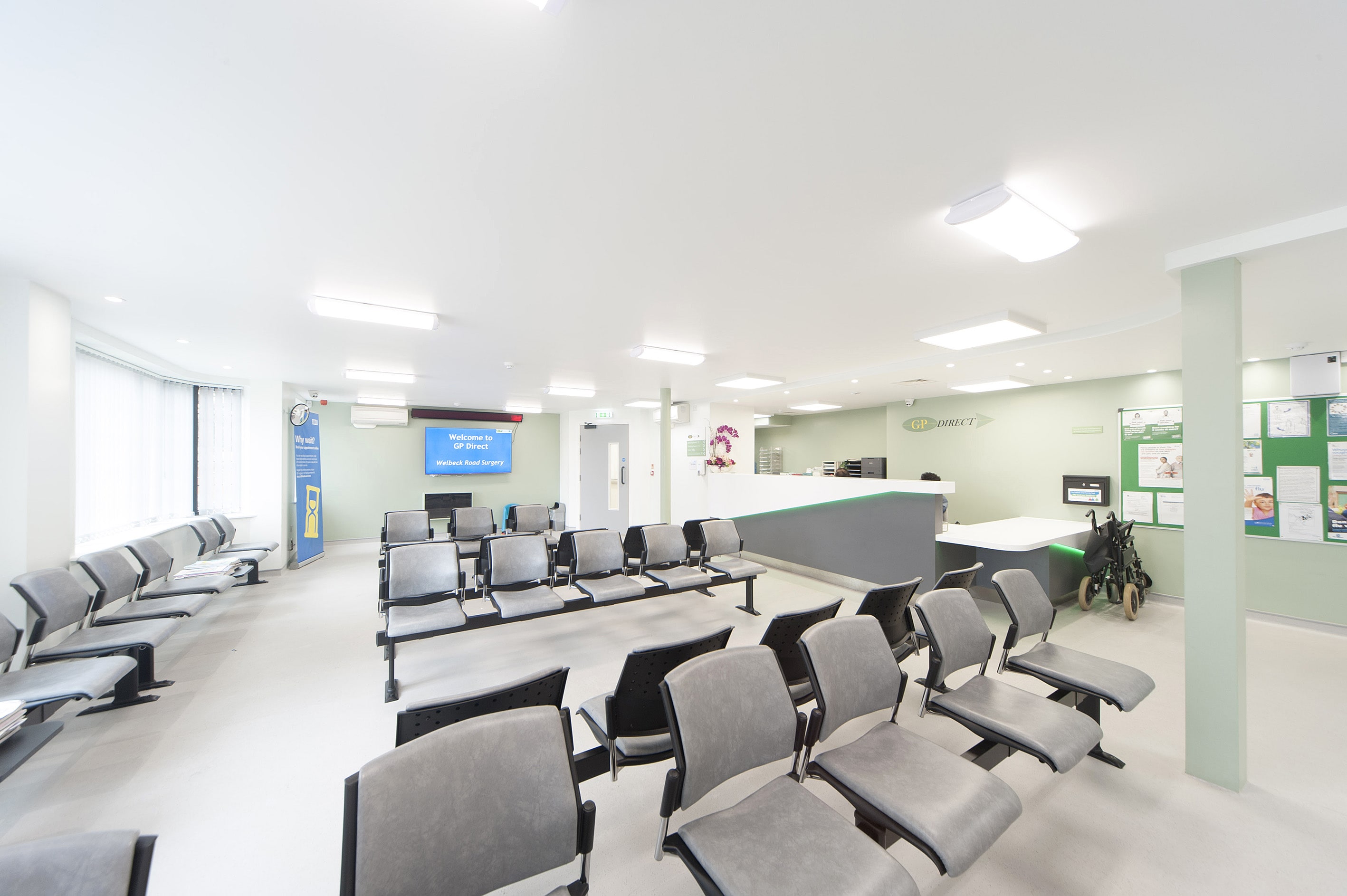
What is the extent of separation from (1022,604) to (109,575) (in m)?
5.85

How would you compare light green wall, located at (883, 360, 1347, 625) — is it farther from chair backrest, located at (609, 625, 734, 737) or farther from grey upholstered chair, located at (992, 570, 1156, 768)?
chair backrest, located at (609, 625, 734, 737)

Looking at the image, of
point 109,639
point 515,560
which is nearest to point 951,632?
point 515,560

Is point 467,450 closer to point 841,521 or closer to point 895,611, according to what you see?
point 841,521

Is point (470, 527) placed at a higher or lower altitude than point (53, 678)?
higher

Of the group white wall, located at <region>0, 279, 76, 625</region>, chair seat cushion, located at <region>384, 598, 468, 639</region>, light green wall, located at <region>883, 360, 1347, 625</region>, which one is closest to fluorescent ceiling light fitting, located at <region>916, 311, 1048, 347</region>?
light green wall, located at <region>883, 360, 1347, 625</region>

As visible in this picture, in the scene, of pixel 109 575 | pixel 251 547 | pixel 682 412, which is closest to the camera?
pixel 109 575

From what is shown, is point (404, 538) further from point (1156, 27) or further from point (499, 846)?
point (1156, 27)

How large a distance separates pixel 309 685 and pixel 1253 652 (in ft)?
23.0

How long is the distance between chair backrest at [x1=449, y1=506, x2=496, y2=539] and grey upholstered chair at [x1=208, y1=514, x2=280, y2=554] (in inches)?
80.7

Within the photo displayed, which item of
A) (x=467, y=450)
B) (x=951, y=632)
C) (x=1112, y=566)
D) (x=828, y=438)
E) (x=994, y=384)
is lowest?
(x=1112, y=566)

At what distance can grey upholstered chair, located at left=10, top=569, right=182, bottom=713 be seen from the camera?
8.71 feet

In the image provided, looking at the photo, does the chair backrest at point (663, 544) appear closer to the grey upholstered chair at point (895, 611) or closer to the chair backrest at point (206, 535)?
the grey upholstered chair at point (895, 611)

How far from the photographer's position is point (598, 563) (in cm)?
421

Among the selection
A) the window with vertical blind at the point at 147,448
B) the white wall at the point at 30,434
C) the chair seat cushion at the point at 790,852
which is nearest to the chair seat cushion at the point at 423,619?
the white wall at the point at 30,434
